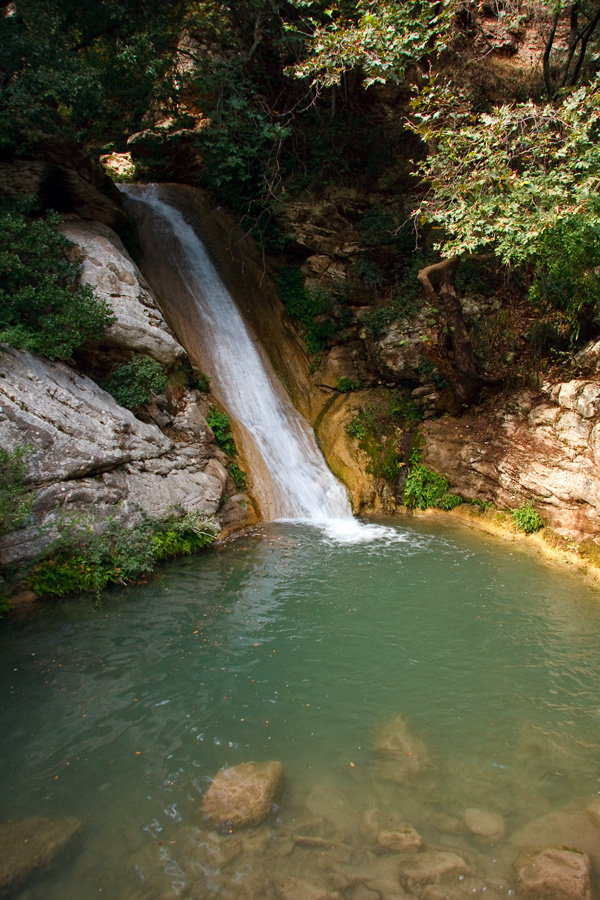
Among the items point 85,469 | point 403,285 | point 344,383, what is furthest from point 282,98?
point 85,469

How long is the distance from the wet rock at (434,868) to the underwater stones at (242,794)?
1.18 m

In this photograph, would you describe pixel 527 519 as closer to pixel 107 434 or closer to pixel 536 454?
pixel 536 454

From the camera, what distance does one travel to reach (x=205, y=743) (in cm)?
487

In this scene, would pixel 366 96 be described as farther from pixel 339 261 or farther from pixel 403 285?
pixel 403 285

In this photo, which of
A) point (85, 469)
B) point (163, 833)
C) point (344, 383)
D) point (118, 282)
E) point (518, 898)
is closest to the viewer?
point (518, 898)

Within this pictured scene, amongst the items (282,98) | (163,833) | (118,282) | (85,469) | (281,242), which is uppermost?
(282,98)

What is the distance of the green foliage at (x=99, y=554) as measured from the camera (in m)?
7.62

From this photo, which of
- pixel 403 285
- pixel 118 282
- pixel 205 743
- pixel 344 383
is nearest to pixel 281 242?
pixel 403 285

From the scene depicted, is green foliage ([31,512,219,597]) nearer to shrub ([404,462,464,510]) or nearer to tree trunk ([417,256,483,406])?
shrub ([404,462,464,510])

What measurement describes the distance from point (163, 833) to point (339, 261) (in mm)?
14755

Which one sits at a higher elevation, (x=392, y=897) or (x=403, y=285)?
(x=403, y=285)

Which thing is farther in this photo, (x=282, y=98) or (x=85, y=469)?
(x=282, y=98)

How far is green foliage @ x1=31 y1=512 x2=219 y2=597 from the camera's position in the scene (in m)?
7.62

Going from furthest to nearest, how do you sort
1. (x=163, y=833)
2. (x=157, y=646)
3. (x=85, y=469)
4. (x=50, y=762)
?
(x=85, y=469) < (x=157, y=646) < (x=50, y=762) < (x=163, y=833)
